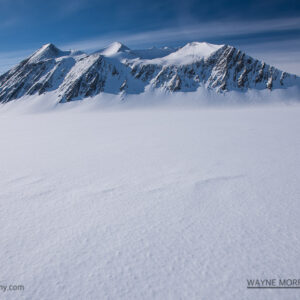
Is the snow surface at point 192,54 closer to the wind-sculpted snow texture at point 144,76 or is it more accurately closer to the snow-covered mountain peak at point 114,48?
the wind-sculpted snow texture at point 144,76

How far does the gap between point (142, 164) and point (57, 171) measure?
16.1ft

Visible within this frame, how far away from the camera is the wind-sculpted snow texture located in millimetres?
86375

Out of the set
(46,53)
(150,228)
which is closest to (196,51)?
(46,53)

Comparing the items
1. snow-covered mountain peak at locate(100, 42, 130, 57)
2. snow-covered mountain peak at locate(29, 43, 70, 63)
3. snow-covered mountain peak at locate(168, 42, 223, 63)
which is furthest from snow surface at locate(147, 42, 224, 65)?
snow-covered mountain peak at locate(29, 43, 70, 63)

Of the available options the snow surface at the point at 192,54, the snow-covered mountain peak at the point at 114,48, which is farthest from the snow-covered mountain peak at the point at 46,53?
the snow surface at the point at 192,54

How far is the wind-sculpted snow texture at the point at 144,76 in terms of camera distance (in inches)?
3401

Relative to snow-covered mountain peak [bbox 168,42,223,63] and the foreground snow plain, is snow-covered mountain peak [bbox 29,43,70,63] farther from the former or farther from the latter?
the foreground snow plain

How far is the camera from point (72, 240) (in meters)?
5.88

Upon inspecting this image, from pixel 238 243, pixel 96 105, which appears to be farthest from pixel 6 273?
pixel 96 105

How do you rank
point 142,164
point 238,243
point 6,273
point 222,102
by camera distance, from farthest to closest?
point 222,102 → point 142,164 → point 238,243 → point 6,273

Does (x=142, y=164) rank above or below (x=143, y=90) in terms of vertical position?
below

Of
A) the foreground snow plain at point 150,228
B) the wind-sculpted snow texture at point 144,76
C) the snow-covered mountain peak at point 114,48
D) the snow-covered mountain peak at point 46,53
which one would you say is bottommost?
the foreground snow plain at point 150,228

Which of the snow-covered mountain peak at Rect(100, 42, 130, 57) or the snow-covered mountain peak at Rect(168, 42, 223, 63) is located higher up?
the snow-covered mountain peak at Rect(100, 42, 130, 57)

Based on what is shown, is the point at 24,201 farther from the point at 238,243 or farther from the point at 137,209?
the point at 238,243
